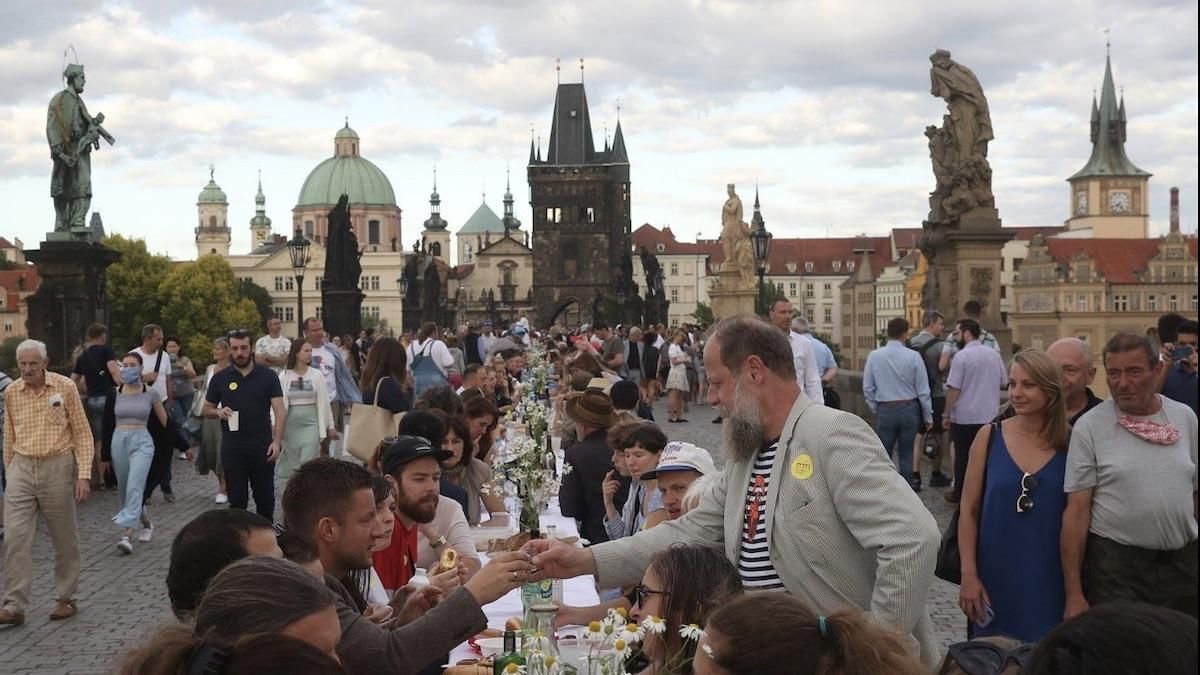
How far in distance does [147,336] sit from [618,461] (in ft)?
28.2

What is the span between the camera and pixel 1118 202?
408ft

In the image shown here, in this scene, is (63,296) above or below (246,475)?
above

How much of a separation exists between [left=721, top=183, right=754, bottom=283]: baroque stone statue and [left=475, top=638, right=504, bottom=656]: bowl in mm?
29638

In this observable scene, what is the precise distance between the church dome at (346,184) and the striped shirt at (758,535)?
15336cm

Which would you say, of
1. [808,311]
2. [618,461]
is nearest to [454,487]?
[618,461]

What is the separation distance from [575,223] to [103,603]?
10959cm

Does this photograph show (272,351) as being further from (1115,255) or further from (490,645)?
(1115,255)

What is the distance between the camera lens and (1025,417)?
5.52 m

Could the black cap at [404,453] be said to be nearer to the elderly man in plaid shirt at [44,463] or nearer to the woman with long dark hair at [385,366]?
the elderly man in plaid shirt at [44,463]

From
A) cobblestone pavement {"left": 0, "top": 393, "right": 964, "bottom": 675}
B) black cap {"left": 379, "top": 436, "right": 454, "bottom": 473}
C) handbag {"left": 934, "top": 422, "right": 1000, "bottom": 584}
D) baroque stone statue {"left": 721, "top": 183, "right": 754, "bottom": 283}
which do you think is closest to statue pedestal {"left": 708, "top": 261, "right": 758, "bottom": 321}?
baroque stone statue {"left": 721, "top": 183, "right": 754, "bottom": 283}

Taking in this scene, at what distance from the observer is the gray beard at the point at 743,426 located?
4.32 m

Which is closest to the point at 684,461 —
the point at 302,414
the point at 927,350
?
the point at 302,414

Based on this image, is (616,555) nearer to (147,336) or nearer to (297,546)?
(297,546)

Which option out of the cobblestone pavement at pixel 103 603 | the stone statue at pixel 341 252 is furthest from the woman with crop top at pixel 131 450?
the stone statue at pixel 341 252
